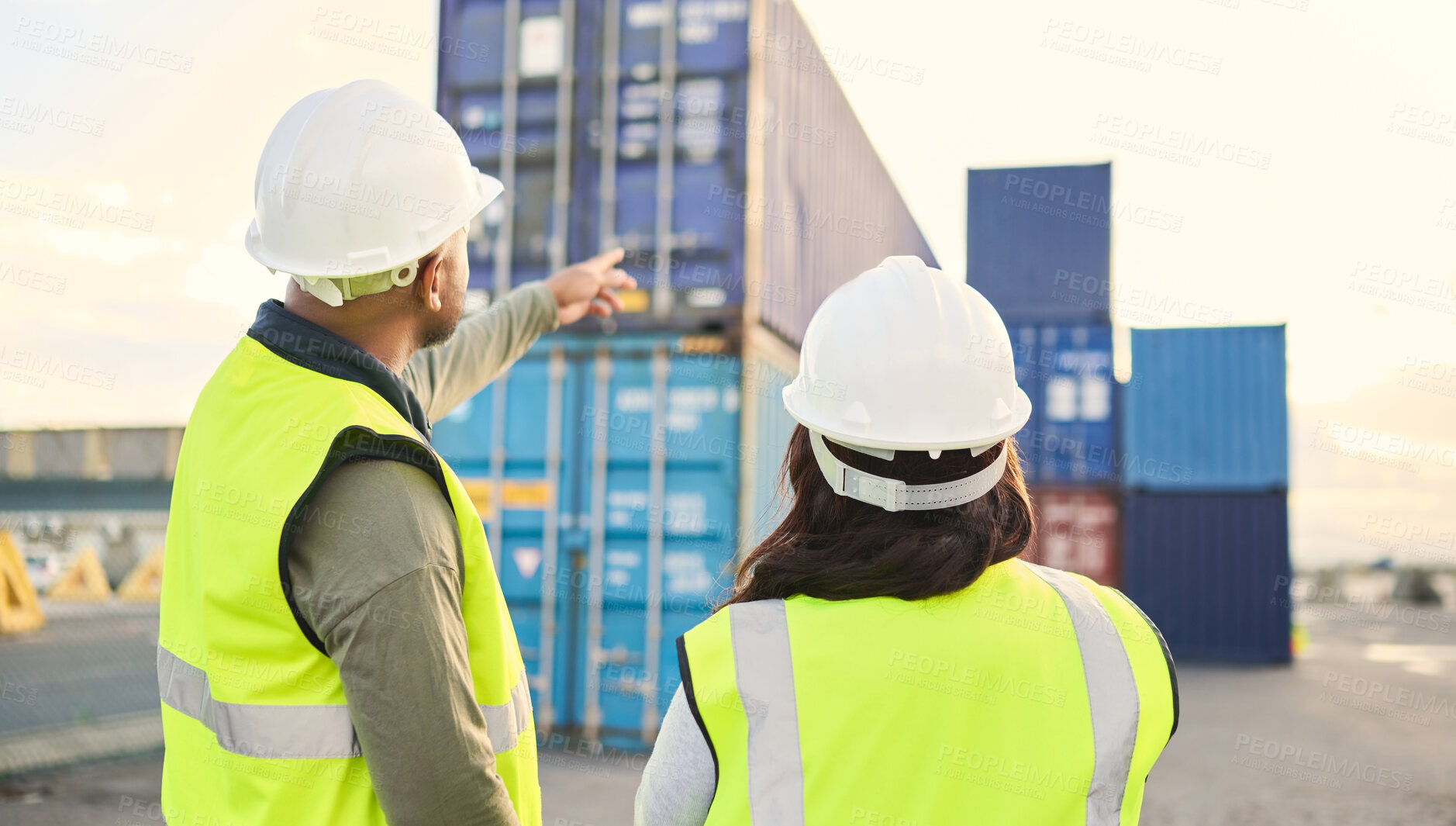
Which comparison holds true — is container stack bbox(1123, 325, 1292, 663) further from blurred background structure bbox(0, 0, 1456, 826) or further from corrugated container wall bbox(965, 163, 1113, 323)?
blurred background structure bbox(0, 0, 1456, 826)

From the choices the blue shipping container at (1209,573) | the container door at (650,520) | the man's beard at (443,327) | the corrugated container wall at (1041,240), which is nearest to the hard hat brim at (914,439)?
the man's beard at (443,327)

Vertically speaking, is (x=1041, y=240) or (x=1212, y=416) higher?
(x=1041, y=240)

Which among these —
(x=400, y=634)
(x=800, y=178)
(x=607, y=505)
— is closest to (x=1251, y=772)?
(x=607, y=505)

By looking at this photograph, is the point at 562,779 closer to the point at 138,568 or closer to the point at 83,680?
the point at 83,680

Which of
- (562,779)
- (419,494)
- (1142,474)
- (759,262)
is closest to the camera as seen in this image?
(419,494)

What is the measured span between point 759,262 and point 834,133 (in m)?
2.82

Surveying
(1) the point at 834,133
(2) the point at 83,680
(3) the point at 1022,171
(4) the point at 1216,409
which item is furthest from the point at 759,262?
(4) the point at 1216,409

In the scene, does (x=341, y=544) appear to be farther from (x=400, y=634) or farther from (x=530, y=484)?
(x=530, y=484)

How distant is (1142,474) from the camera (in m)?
14.6

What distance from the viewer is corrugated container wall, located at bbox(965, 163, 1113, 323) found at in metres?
14.4

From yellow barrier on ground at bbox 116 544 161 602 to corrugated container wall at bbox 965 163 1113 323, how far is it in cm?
1116

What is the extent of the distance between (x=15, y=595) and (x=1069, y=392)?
1285cm

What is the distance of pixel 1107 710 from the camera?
4.47 feet

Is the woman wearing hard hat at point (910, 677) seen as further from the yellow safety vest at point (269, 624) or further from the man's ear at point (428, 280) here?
the man's ear at point (428, 280)
